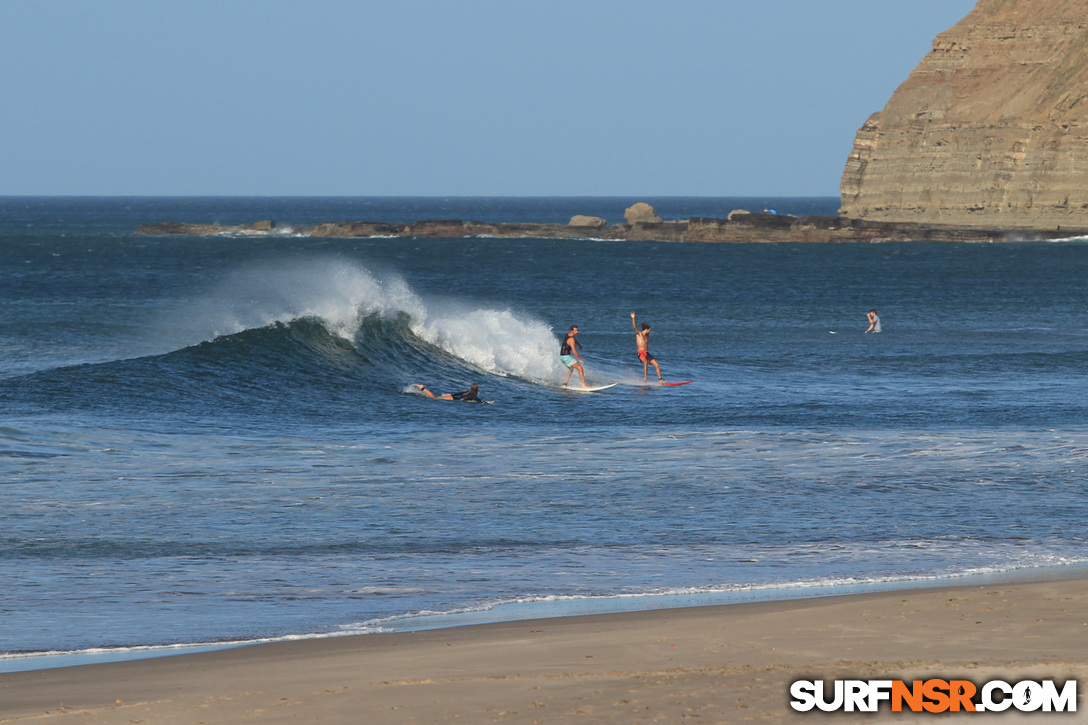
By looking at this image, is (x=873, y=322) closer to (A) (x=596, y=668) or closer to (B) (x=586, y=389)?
(B) (x=586, y=389)

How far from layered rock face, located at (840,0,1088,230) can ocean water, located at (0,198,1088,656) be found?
67267 millimetres

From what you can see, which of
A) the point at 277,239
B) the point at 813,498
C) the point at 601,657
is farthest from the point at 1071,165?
the point at 601,657

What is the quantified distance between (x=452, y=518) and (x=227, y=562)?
2.59m

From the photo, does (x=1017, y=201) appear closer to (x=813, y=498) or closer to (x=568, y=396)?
(x=568, y=396)

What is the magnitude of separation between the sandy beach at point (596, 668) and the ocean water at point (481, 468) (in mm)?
781

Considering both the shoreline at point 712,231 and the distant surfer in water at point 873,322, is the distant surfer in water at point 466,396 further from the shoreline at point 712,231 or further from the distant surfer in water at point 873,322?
the shoreline at point 712,231

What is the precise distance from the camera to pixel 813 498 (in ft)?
45.7

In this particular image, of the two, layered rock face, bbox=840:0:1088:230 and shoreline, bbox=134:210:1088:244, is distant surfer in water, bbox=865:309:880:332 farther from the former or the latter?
layered rock face, bbox=840:0:1088:230

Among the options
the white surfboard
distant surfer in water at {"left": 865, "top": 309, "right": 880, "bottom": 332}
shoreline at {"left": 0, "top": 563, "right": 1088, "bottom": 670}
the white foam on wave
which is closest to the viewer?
shoreline at {"left": 0, "top": 563, "right": 1088, "bottom": 670}

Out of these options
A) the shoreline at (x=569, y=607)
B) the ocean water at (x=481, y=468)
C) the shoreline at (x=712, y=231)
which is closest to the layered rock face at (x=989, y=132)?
the shoreline at (x=712, y=231)
